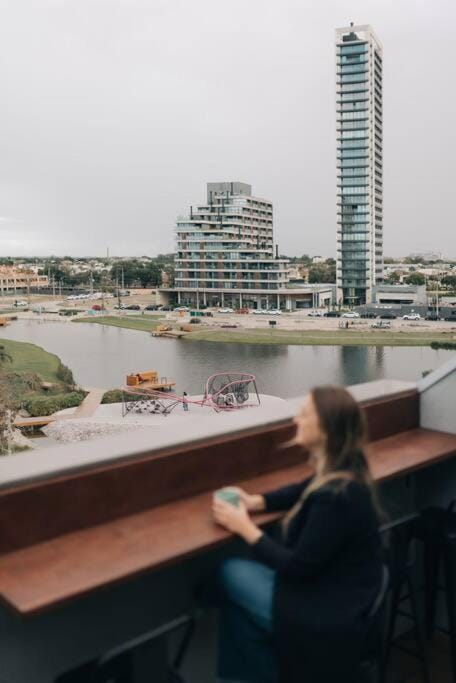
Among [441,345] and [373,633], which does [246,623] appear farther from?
[441,345]

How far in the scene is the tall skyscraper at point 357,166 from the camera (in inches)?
1624

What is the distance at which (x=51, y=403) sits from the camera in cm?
1664

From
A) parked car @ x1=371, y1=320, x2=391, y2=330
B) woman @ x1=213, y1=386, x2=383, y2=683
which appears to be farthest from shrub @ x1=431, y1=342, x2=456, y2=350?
woman @ x1=213, y1=386, x2=383, y2=683

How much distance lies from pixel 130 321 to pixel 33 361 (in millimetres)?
12601

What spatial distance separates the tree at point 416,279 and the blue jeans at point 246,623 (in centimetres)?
4538

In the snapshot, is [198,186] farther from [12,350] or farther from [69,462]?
[69,462]

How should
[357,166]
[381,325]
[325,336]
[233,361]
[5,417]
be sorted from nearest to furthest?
1. [5,417]
2. [233,361]
3. [325,336]
4. [381,325]
5. [357,166]

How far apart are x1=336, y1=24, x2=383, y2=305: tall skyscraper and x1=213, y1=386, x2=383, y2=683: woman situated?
40272 millimetres

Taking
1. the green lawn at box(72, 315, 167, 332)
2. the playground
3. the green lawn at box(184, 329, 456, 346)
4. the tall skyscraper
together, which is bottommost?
the playground

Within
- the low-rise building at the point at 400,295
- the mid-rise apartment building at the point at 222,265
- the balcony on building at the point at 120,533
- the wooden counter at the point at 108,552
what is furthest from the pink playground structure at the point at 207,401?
the mid-rise apartment building at the point at 222,265

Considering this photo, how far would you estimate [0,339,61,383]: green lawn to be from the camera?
71.6 ft

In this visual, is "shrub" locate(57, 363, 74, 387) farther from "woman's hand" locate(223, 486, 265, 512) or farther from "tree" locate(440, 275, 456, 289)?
"tree" locate(440, 275, 456, 289)

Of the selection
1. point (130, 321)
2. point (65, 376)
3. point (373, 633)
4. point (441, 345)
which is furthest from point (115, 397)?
point (130, 321)

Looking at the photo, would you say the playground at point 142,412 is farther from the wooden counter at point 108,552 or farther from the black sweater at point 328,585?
the black sweater at point 328,585
